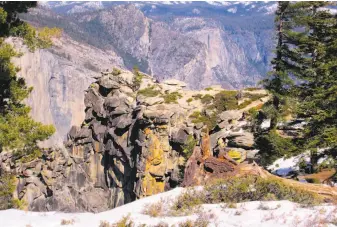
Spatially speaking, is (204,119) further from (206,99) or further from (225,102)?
Result: (206,99)

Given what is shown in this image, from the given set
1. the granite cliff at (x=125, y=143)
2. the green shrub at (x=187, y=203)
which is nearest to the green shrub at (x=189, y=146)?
the granite cliff at (x=125, y=143)

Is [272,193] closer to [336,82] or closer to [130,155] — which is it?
[336,82]

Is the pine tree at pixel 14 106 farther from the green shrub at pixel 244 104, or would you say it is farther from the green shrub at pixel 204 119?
the green shrub at pixel 244 104

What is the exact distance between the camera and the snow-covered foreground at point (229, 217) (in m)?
10.1

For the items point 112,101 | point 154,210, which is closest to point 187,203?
point 154,210

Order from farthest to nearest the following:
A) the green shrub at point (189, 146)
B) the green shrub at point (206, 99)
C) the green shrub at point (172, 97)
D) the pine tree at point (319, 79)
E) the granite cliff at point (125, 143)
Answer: the green shrub at point (172, 97) < the green shrub at point (206, 99) < the granite cliff at point (125, 143) < the green shrub at point (189, 146) < the pine tree at point (319, 79)

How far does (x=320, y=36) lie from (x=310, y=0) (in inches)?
104

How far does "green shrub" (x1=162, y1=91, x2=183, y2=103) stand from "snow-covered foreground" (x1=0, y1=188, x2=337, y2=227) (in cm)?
4380

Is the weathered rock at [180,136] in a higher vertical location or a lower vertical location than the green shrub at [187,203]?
lower

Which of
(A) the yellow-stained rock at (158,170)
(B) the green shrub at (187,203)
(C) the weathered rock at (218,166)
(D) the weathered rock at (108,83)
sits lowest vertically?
(A) the yellow-stained rock at (158,170)

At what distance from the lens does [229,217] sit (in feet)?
35.7

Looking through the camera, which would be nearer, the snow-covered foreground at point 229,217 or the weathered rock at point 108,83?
the snow-covered foreground at point 229,217

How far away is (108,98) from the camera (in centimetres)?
6231

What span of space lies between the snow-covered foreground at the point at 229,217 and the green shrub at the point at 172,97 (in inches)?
1724
